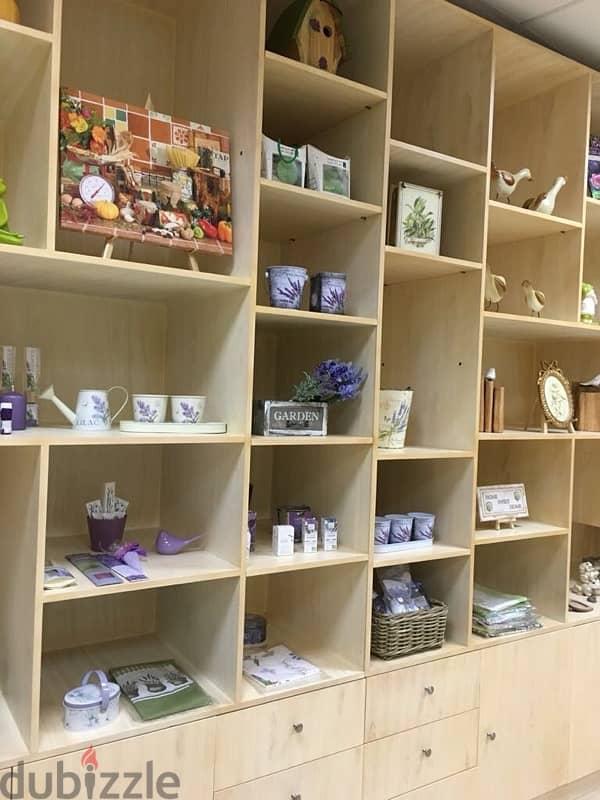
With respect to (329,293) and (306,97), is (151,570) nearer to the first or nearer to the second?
(329,293)

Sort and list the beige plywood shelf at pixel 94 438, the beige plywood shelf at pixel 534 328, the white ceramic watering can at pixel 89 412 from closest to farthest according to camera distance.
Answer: the beige plywood shelf at pixel 94 438 → the white ceramic watering can at pixel 89 412 → the beige plywood shelf at pixel 534 328

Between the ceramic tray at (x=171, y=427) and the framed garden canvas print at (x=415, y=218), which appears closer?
the ceramic tray at (x=171, y=427)

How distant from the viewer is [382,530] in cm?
200

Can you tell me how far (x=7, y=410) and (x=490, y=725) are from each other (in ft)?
5.51

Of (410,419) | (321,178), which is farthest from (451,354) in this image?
(321,178)

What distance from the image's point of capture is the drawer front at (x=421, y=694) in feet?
6.29

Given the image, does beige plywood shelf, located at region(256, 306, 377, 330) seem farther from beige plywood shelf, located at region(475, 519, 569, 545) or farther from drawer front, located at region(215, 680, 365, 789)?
drawer front, located at region(215, 680, 365, 789)

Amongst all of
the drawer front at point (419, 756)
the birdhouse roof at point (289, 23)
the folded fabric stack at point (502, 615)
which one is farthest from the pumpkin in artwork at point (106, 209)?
the folded fabric stack at point (502, 615)

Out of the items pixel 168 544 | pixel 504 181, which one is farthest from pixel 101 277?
pixel 504 181

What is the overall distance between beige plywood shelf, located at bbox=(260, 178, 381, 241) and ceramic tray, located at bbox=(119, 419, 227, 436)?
1.93 ft

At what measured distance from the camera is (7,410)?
1.49m

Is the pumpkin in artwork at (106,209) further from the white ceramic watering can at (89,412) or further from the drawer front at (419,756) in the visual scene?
the drawer front at (419,756)

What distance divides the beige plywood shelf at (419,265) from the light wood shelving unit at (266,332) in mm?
14

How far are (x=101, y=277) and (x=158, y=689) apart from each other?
0.98 m
